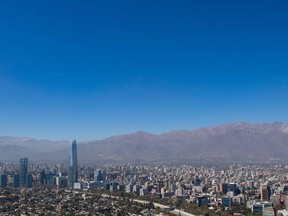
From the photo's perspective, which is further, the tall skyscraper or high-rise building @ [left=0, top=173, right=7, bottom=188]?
the tall skyscraper

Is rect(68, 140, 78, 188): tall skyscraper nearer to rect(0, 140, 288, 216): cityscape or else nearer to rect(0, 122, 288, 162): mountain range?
rect(0, 140, 288, 216): cityscape

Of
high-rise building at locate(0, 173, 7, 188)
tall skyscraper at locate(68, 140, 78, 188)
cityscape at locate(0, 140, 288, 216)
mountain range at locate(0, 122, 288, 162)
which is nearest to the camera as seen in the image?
cityscape at locate(0, 140, 288, 216)

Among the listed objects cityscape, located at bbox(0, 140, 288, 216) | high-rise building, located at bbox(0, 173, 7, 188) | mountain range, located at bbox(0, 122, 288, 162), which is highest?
mountain range, located at bbox(0, 122, 288, 162)

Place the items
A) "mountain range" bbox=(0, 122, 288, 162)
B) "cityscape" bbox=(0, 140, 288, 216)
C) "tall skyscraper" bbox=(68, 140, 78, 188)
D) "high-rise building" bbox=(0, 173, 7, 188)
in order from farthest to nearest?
"mountain range" bbox=(0, 122, 288, 162)
"tall skyscraper" bbox=(68, 140, 78, 188)
"high-rise building" bbox=(0, 173, 7, 188)
"cityscape" bbox=(0, 140, 288, 216)

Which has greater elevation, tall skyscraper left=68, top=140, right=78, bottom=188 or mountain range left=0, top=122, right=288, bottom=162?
mountain range left=0, top=122, right=288, bottom=162

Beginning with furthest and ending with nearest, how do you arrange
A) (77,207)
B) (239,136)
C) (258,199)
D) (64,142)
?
(64,142) → (239,136) → (258,199) → (77,207)

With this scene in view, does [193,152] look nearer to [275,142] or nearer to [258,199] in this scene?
[275,142]

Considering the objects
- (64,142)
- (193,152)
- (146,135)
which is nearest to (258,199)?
(193,152)

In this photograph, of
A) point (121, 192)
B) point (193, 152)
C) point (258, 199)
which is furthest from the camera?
point (193, 152)

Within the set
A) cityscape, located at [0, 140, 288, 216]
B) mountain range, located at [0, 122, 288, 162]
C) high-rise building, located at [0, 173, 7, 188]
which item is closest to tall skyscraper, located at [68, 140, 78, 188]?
cityscape, located at [0, 140, 288, 216]

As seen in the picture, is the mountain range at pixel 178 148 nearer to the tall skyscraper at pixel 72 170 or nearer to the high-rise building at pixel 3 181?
the tall skyscraper at pixel 72 170

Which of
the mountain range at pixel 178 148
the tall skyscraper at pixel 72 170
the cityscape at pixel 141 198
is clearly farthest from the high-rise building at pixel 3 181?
the mountain range at pixel 178 148
